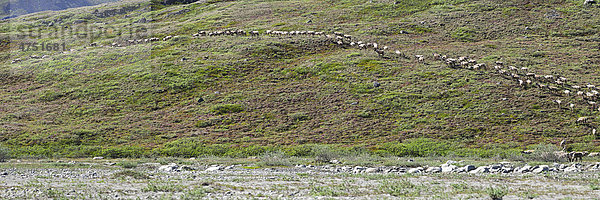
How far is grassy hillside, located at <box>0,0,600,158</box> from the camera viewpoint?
4159 cm

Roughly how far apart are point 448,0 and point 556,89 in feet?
212

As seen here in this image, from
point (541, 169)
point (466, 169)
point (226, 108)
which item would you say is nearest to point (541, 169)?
point (541, 169)

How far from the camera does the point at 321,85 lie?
55875 mm

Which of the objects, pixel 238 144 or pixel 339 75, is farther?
pixel 339 75

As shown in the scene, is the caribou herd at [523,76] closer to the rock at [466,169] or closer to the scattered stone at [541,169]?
the scattered stone at [541,169]

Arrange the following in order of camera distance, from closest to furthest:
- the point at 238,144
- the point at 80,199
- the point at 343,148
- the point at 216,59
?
the point at 80,199 → the point at 343,148 → the point at 238,144 → the point at 216,59

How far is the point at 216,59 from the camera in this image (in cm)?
7156

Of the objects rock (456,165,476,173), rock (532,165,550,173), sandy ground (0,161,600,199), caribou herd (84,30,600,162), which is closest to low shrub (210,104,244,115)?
caribou herd (84,30,600,162)

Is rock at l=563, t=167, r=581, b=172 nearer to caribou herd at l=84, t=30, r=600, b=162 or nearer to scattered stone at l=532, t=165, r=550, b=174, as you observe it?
scattered stone at l=532, t=165, r=550, b=174

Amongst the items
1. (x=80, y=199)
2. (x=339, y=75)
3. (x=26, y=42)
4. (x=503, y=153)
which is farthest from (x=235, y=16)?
(x=80, y=199)

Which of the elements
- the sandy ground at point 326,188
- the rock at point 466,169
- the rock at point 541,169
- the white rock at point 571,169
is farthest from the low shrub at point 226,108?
the white rock at point 571,169

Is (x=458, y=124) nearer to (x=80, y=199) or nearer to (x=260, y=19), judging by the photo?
(x=80, y=199)

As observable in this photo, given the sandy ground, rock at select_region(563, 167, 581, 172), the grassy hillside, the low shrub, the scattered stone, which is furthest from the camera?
the low shrub

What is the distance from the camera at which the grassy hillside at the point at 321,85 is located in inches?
1638
